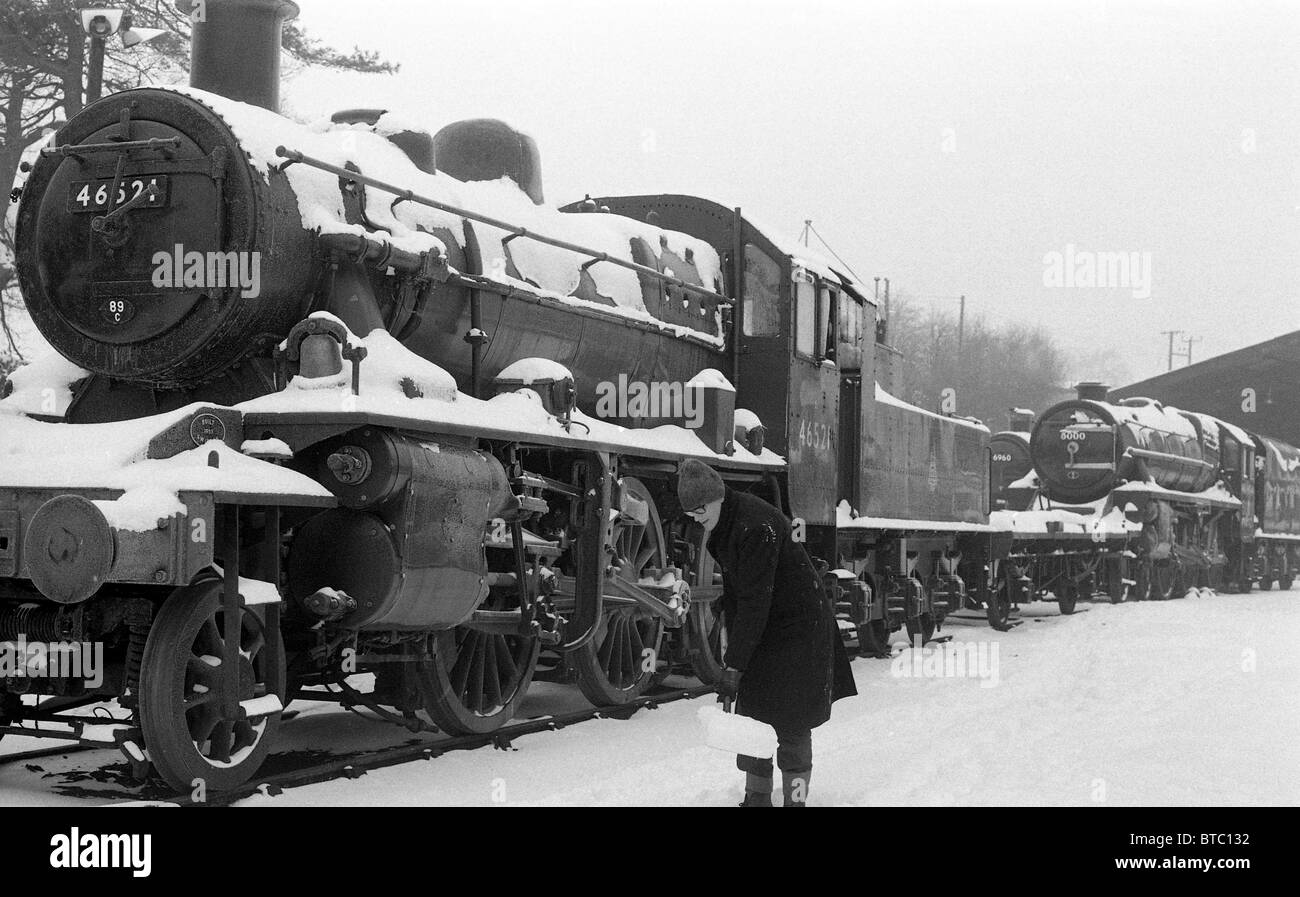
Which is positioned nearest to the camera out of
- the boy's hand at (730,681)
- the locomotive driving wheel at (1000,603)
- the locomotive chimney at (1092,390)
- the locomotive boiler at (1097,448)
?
the boy's hand at (730,681)

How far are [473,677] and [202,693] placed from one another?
6.94 ft

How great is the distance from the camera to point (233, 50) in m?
7.35

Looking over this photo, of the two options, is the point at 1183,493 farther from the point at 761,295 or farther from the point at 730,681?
the point at 730,681

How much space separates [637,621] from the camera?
9.65 metres

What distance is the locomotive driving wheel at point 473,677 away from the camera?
733cm

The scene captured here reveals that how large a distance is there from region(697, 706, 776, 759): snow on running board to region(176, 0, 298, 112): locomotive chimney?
4.21 m

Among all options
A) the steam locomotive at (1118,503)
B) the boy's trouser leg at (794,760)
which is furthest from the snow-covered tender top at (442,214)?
the steam locomotive at (1118,503)

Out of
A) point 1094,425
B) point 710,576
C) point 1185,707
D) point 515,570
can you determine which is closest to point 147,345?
point 515,570

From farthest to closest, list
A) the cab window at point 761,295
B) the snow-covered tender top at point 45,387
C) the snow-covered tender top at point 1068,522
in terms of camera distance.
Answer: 1. the snow-covered tender top at point 1068,522
2. the cab window at point 761,295
3. the snow-covered tender top at point 45,387

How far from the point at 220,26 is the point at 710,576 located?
16.2ft

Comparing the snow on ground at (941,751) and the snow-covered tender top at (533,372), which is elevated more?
the snow-covered tender top at (533,372)

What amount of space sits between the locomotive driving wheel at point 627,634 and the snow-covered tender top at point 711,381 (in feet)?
3.09

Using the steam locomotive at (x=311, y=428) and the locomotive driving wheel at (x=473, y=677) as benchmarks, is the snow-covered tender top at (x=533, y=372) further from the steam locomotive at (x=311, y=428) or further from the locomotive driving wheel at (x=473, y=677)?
the locomotive driving wheel at (x=473, y=677)
